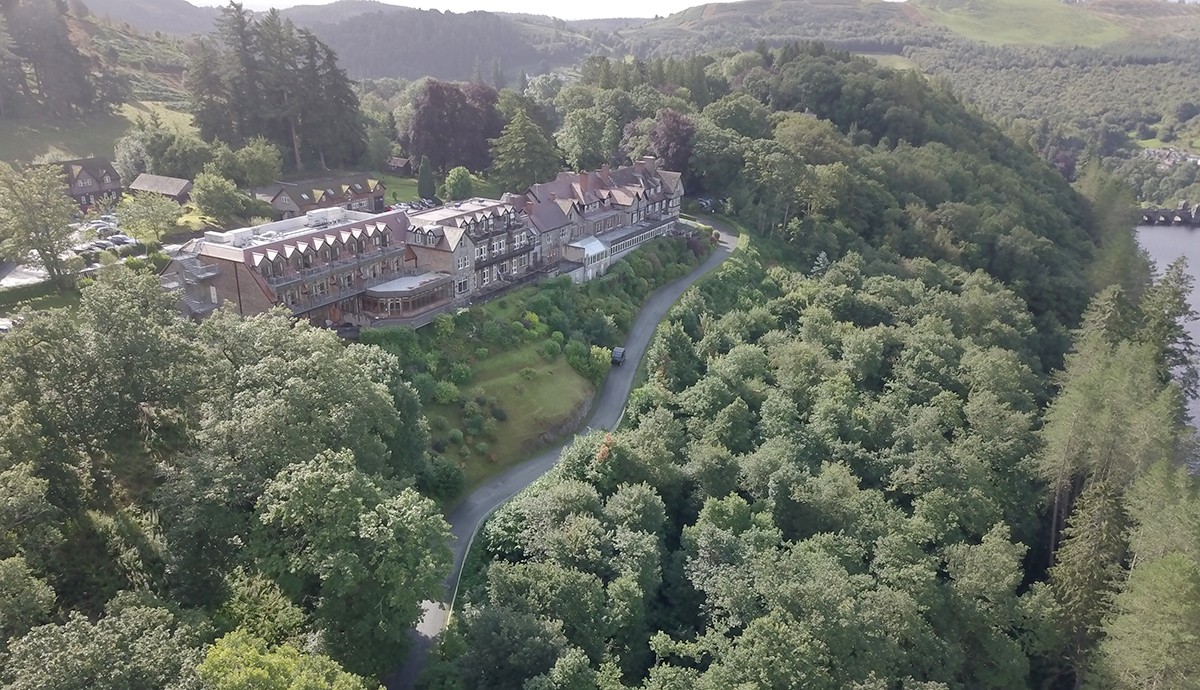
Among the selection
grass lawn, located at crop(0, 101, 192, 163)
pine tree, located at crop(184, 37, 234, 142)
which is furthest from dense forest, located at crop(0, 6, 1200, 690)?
grass lawn, located at crop(0, 101, 192, 163)

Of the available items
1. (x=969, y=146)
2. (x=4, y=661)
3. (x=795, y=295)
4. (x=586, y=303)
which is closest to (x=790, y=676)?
(x=4, y=661)

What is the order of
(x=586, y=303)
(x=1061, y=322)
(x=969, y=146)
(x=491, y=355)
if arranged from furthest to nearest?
(x=969, y=146) < (x=1061, y=322) < (x=586, y=303) < (x=491, y=355)

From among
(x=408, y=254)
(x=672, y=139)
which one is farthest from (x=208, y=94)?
(x=672, y=139)

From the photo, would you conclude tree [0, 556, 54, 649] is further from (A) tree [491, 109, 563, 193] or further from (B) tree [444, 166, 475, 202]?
(A) tree [491, 109, 563, 193]

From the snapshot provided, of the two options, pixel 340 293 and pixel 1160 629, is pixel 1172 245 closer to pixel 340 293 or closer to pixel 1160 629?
pixel 1160 629

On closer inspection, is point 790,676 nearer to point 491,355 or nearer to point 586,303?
point 491,355

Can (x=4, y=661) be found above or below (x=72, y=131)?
below
